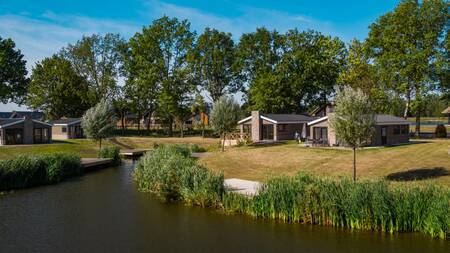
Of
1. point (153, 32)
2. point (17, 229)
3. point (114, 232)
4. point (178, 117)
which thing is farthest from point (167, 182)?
point (153, 32)

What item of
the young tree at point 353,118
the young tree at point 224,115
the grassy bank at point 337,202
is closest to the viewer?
the grassy bank at point 337,202

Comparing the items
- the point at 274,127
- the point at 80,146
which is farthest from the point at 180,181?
the point at 80,146

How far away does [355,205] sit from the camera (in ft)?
64.3

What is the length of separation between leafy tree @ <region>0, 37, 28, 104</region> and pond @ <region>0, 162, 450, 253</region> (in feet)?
184

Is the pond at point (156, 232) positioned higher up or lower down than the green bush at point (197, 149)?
lower down

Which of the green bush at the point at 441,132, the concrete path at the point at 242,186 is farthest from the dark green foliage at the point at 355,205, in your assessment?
the green bush at the point at 441,132

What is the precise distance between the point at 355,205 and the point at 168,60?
64289 millimetres

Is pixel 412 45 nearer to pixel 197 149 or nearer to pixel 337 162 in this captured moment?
pixel 337 162

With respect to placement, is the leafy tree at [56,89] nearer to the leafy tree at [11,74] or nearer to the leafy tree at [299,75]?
the leafy tree at [11,74]

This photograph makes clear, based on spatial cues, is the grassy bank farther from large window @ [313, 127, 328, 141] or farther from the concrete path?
large window @ [313, 127, 328, 141]

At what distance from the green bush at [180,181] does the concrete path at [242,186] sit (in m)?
1.65

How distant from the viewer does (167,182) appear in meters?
27.6

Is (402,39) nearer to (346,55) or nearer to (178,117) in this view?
(346,55)

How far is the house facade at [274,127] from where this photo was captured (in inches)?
2320
